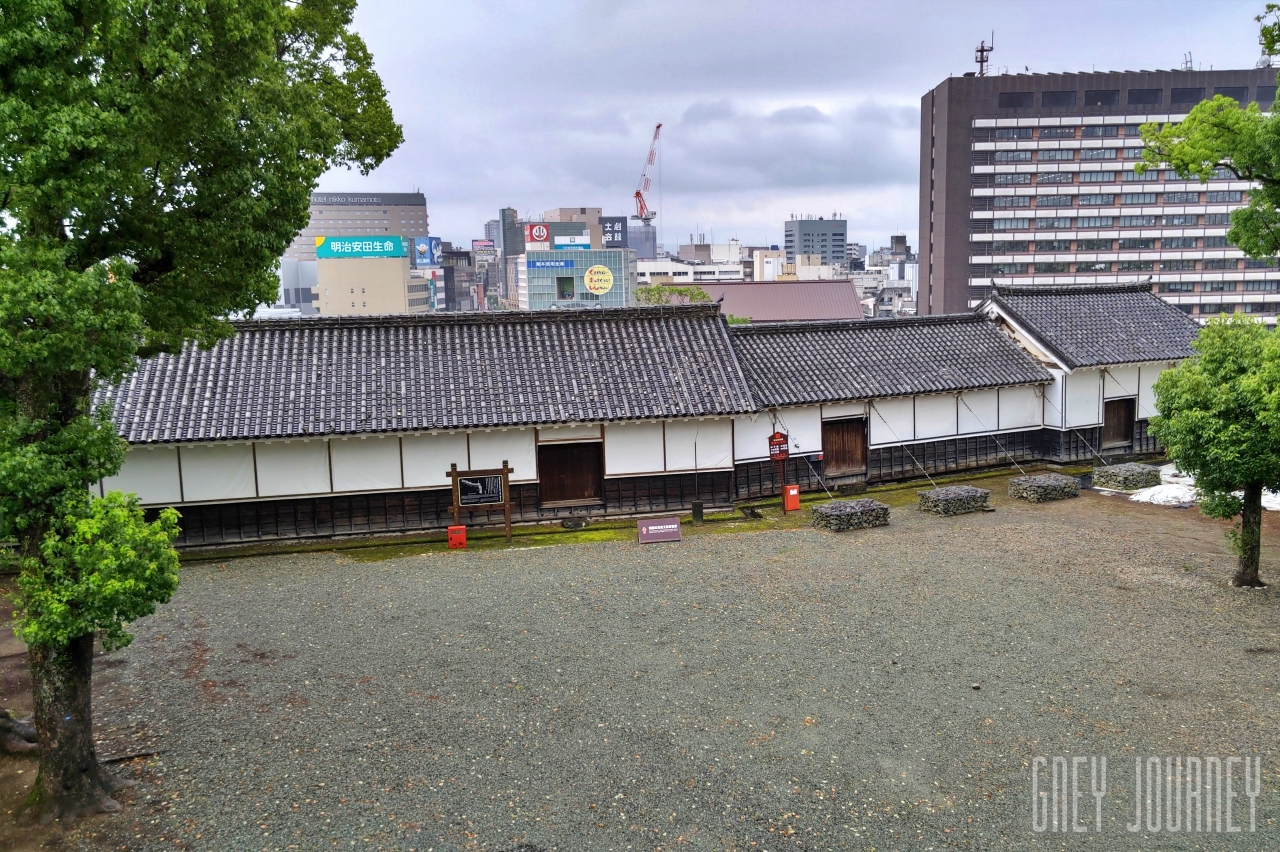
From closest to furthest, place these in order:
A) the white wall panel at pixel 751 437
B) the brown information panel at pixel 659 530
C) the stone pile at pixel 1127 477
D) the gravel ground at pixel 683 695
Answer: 1. the gravel ground at pixel 683 695
2. the brown information panel at pixel 659 530
3. the white wall panel at pixel 751 437
4. the stone pile at pixel 1127 477

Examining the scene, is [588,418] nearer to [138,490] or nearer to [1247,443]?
[138,490]

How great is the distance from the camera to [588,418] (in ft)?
73.2

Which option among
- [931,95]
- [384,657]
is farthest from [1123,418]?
[931,95]

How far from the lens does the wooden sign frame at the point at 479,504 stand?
2119cm

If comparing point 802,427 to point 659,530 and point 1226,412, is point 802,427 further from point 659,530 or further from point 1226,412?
point 1226,412

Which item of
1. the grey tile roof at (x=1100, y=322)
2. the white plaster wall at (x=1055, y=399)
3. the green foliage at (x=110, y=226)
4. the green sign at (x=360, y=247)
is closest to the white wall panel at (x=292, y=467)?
the green foliage at (x=110, y=226)

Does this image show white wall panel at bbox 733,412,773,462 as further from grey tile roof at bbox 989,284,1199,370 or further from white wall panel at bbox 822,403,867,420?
grey tile roof at bbox 989,284,1199,370

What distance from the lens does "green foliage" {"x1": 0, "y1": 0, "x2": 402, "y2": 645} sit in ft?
28.4

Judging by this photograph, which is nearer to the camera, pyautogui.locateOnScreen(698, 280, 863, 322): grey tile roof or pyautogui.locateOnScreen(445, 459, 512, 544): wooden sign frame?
pyautogui.locateOnScreen(445, 459, 512, 544): wooden sign frame

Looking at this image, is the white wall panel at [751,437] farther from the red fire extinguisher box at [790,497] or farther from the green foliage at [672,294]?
the green foliage at [672,294]

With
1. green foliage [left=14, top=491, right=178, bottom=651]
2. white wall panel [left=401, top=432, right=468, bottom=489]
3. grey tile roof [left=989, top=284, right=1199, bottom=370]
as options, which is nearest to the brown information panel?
white wall panel [left=401, top=432, right=468, bottom=489]

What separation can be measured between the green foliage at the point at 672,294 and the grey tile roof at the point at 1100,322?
122ft

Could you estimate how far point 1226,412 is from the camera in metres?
15.4

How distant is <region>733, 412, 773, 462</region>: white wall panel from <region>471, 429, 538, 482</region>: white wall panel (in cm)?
570
